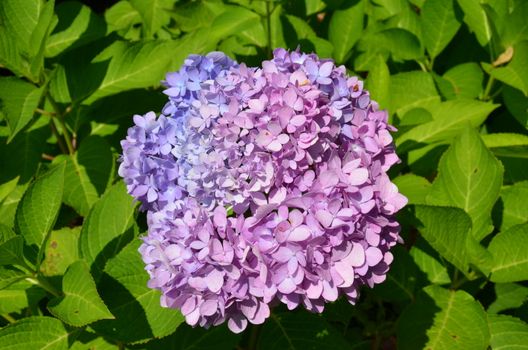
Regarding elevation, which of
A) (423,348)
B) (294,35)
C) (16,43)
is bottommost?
(423,348)

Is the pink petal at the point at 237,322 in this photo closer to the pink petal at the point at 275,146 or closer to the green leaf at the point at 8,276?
the pink petal at the point at 275,146

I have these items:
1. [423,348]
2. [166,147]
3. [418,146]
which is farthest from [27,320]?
[418,146]

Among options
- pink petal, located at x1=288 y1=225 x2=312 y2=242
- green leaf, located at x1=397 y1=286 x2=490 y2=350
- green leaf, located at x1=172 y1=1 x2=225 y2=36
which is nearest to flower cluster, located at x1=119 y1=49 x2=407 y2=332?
pink petal, located at x1=288 y1=225 x2=312 y2=242

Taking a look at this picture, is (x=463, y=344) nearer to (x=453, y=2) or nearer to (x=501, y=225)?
(x=501, y=225)

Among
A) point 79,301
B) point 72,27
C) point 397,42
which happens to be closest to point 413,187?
point 397,42

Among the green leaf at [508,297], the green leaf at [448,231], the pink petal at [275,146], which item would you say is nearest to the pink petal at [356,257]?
the pink petal at [275,146]
